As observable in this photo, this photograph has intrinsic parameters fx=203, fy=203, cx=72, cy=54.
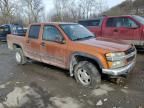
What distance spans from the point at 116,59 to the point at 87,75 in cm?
96

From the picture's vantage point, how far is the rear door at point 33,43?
7041 millimetres

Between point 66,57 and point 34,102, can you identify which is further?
point 66,57

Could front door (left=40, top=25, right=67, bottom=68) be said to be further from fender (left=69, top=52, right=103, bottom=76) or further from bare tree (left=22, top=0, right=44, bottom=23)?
bare tree (left=22, top=0, right=44, bottom=23)

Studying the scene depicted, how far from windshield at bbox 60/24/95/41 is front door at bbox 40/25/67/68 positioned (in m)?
0.25

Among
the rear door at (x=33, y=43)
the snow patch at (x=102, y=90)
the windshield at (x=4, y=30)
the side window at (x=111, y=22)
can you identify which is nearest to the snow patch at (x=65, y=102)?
the snow patch at (x=102, y=90)

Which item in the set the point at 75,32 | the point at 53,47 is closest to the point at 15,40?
the point at 53,47

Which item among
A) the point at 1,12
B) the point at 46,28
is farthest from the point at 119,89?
the point at 1,12

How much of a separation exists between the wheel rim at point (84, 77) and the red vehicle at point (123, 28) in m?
4.63

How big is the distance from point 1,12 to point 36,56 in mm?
34683

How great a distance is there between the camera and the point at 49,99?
482 centimetres

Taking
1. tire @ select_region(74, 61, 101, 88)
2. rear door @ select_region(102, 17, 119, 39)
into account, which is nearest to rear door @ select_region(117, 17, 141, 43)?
rear door @ select_region(102, 17, 119, 39)

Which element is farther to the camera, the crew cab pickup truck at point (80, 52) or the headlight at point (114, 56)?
the crew cab pickup truck at point (80, 52)

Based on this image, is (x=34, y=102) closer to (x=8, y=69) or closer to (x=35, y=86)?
(x=35, y=86)

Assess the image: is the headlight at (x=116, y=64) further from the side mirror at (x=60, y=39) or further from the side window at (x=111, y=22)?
the side window at (x=111, y=22)
